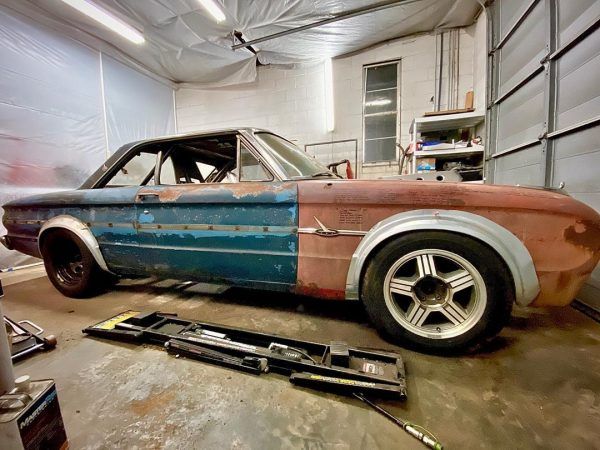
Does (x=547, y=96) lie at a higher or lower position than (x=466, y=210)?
higher

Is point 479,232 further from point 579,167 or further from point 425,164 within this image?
point 425,164

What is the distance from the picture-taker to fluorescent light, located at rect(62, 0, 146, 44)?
3.60 meters

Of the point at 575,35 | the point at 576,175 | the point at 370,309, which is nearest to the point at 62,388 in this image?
the point at 370,309

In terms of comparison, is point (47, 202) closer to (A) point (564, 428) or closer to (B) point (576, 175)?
(A) point (564, 428)

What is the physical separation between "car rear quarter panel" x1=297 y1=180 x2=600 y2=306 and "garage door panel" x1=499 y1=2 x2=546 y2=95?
2.49m

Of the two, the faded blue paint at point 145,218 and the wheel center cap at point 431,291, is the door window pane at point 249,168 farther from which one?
the wheel center cap at point 431,291

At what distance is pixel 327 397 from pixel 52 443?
Answer: 3.27ft

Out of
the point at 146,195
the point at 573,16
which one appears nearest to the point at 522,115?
the point at 573,16

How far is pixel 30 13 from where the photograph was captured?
12.7ft

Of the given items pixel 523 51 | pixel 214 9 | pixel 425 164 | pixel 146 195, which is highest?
pixel 214 9

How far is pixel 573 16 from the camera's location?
2234 mm

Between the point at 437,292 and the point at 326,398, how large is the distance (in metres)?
0.88

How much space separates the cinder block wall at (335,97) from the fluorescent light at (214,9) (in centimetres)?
200

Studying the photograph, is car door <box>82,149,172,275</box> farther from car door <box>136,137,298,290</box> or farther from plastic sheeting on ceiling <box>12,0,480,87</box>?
plastic sheeting on ceiling <box>12,0,480,87</box>
